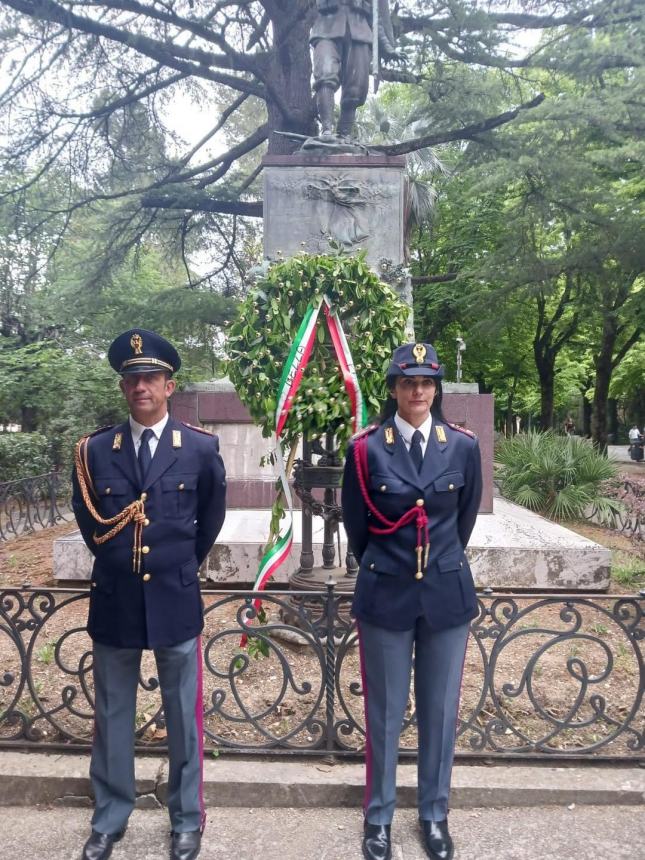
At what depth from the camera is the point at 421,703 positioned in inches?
111

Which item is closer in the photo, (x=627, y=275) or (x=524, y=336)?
(x=627, y=275)

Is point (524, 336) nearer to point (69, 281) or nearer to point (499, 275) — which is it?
point (499, 275)

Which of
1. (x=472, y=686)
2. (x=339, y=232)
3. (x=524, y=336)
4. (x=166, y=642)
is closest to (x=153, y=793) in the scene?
(x=166, y=642)

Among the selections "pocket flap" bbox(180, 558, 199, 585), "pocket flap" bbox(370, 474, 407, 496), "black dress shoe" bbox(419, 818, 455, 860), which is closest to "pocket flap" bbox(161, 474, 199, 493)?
"pocket flap" bbox(180, 558, 199, 585)

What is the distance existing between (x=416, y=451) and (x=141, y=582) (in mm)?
1254

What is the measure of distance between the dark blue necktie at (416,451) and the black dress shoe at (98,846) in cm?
201

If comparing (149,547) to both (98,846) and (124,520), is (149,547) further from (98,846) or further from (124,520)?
(98,846)

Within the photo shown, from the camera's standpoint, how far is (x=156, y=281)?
66.9 feet

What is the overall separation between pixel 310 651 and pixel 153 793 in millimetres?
1717

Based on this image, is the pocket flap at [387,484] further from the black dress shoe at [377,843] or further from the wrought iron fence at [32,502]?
the wrought iron fence at [32,502]

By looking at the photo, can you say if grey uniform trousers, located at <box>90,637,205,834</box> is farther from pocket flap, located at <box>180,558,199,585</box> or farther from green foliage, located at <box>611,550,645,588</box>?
green foliage, located at <box>611,550,645,588</box>

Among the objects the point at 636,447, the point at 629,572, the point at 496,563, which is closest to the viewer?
the point at 496,563

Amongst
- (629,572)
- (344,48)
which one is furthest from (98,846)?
(344,48)

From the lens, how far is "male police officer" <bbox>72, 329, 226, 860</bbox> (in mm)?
2689
